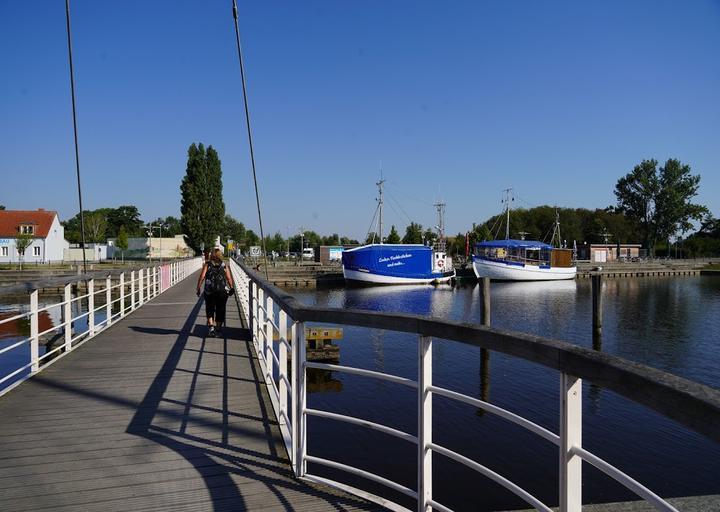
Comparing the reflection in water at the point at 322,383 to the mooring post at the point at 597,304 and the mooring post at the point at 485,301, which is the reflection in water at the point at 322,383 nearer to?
the mooring post at the point at 485,301

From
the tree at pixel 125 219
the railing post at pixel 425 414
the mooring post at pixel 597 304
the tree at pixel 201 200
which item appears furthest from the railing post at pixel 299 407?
the tree at pixel 125 219

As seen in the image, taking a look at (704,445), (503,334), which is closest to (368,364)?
(704,445)

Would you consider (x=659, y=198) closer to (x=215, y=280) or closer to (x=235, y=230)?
(x=235, y=230)

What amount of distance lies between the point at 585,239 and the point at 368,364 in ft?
320

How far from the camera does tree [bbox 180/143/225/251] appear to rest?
57281 mm

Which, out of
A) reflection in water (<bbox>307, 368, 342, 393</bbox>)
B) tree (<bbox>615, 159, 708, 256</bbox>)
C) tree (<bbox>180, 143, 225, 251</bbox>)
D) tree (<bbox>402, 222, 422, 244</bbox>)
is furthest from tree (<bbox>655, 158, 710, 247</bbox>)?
reflection in water (<bbox>307, 368, 342, 393</bbox>)

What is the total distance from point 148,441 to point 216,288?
479 centimetres

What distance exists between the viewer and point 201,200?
57531 mm

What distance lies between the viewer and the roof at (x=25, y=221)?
58.0 m

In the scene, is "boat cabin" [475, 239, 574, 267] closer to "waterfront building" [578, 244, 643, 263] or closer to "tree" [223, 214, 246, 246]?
"waterfront building" [578, 244, 643, 263]

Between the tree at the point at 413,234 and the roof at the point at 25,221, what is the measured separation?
5533 centimetres

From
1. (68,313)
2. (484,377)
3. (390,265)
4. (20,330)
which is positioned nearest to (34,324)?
(68,313)

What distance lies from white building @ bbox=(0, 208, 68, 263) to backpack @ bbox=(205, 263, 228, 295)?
5687 cm

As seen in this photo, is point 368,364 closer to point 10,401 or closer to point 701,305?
point 10,401
